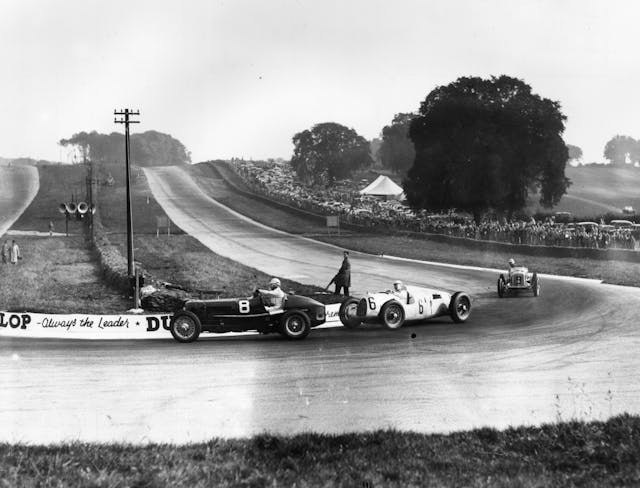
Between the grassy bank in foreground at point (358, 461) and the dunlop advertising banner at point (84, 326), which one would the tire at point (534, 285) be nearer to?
the dunlop advertising banner at point (84, 326)

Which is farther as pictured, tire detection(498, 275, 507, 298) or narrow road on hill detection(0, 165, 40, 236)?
narrow road on hill detection(0, 165, 40, 236)

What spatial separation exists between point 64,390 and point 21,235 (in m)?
35.4

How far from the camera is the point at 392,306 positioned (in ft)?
64.5

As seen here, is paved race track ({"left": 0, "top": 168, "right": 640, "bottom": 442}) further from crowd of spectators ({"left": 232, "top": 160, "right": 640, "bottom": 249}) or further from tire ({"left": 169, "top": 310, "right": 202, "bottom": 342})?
crowd of spectators ({"left": 232, "top": 160, "right": 640, "bottom": 249})

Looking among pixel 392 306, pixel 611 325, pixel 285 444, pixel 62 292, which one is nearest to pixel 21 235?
pixel 62 292

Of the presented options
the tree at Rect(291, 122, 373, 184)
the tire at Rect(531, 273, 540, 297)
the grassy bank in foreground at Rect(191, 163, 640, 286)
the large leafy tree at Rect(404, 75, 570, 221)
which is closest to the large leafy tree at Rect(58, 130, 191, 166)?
the grassy bank in foreground at Rect(191, 163, 640, 286)

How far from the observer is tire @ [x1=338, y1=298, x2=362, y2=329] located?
20.2m

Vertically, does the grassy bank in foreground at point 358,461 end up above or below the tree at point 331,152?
below

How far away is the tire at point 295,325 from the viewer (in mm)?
18078

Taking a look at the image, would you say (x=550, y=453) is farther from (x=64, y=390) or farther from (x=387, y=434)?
(x=64, y=390)

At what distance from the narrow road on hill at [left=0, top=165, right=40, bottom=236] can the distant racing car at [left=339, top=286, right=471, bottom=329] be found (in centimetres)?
3530

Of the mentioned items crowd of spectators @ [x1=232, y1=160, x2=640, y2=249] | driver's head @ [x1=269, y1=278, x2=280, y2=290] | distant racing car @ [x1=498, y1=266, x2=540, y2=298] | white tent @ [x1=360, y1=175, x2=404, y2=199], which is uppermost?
white tent @ [x1=360, y1=175, x2=404, y2=199]

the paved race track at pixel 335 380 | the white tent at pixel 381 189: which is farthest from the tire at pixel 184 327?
the white tent at pixel 381 189

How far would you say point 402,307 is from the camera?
19.8m
